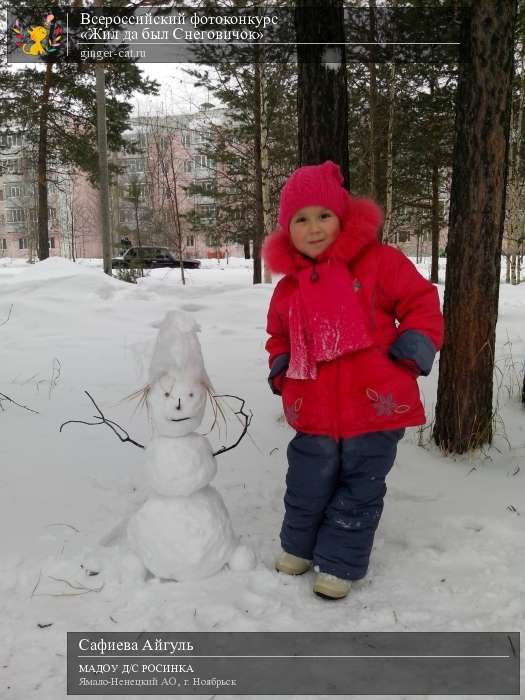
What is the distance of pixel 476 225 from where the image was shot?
108 inches

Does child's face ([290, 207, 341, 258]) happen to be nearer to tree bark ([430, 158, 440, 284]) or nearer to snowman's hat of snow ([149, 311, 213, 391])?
snowman's hat of snow ([149, 311, 213, 391])

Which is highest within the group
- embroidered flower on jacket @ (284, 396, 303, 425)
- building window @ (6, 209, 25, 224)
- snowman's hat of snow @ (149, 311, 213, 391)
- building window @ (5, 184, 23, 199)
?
building window @ (5, 184, 23, 199)

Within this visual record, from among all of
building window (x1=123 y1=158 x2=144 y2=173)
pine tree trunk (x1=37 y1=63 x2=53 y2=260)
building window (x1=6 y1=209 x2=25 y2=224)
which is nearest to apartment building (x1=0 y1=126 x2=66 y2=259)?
building window (x1=6 y1=209 x2=25 y2=224)

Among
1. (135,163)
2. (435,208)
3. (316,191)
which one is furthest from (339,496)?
(135,163)

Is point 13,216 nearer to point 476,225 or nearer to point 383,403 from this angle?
point 476,225

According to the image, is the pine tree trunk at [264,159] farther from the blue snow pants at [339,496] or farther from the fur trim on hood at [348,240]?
the blue snow pants at [339,496]

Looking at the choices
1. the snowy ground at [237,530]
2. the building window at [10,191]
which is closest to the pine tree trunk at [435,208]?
the snowy ground at [237,530]

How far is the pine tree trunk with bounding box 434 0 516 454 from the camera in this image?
263 centimetres

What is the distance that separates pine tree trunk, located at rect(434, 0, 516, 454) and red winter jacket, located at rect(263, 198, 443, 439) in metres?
1.09

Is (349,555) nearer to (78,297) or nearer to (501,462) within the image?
(501,462)

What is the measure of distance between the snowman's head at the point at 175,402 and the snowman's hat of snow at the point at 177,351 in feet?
0.06

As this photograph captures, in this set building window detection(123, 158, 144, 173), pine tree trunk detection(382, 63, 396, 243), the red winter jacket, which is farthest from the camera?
building window detection(123, 158, 144, 173)

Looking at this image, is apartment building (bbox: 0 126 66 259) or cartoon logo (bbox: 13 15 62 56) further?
apartment building (bbox: 0 126 66 259)

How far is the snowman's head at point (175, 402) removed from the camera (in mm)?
1874
